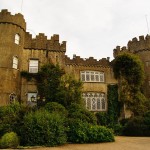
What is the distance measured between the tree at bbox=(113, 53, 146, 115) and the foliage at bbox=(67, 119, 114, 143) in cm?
1357

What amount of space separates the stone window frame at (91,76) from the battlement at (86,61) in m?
1.22

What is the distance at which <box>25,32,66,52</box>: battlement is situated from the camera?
107ft

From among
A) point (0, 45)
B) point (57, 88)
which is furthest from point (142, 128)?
point (0, 45)

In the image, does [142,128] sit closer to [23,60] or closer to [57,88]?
[57,88]

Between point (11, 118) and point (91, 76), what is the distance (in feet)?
59.3

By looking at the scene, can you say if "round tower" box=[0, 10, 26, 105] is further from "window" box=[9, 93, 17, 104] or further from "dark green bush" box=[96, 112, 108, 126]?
"dark green bush" box=[96, 112, 108, 126]

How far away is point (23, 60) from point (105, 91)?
1218 centimetres

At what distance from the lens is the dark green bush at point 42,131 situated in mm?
17016

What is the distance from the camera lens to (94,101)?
34.2m

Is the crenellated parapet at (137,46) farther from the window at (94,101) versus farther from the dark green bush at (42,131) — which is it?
the dark green bush at (42,131)

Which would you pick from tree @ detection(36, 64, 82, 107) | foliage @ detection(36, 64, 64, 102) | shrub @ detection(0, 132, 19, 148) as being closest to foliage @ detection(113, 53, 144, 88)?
tree @ detection(36, 64, 82, 107)

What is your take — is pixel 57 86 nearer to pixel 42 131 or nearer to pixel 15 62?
pixel 15 62

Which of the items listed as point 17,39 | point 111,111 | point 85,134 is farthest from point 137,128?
point 17,39

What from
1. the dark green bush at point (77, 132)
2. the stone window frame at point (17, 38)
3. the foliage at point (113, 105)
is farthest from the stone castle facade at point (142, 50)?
the dark green bush at point (77, 132)
